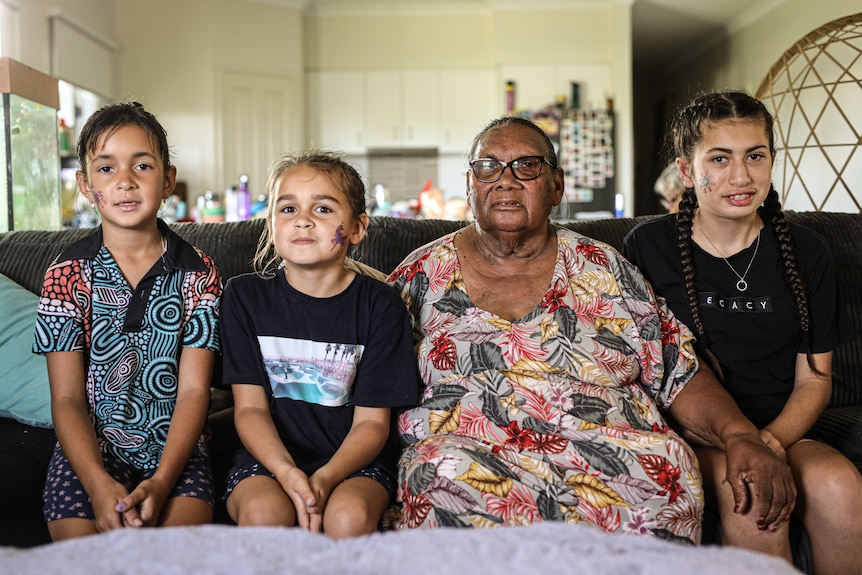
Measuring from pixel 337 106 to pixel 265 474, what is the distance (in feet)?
21.4

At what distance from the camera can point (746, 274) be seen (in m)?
1.72

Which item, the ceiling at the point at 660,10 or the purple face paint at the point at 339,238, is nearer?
the purple face paint at the point at 339,238

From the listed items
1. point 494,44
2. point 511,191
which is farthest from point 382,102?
point 511,191

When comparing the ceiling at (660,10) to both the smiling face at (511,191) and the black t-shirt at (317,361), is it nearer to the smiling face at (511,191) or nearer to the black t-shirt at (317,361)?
the smiling face at (511,191)

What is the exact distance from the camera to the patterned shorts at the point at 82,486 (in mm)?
1333

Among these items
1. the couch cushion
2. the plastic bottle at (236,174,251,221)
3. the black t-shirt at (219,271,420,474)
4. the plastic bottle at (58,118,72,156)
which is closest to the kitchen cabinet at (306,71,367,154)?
the plastic bottle at (58,118,72,156)

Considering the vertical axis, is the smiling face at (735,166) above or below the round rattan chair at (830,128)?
below

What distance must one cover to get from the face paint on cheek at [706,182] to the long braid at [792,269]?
0.21 metres

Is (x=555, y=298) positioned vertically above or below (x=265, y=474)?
above

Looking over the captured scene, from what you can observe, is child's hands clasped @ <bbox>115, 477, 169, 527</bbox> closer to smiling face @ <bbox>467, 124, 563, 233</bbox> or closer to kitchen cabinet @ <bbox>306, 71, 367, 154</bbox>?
smiling face @ <bbox>467, 124, 563, 233</bbox>

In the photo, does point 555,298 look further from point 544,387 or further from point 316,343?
point 316,343

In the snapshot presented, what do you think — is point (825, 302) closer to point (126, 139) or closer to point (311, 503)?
point (311, 503)

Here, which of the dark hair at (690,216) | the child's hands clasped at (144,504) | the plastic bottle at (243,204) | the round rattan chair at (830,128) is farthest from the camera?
the round rattan chair at (830,128)

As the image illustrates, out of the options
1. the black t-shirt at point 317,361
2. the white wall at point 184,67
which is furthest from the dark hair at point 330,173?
the white wall at point 184,67
